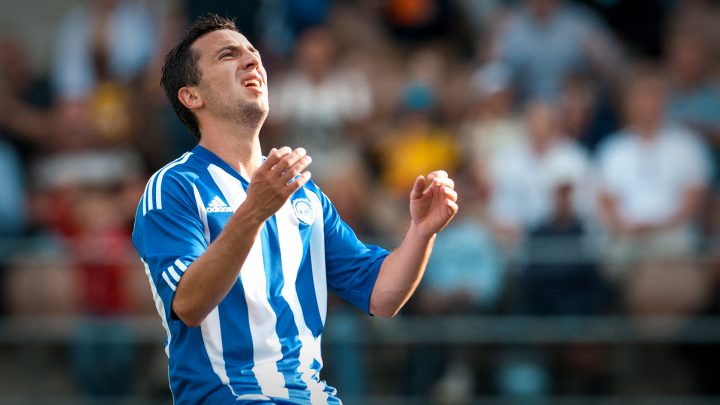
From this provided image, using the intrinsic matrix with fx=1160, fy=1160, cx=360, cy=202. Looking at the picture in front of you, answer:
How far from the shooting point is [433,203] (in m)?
4.78

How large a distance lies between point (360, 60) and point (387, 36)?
1.87ft

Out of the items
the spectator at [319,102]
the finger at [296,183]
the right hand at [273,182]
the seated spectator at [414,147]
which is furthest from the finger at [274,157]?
the spectator at [319,102]

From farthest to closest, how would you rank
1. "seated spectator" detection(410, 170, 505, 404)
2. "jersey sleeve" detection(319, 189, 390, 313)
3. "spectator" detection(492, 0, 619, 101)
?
1. "spectator" detection(492, 0, 619, 101)
2. "seated spectator" detection(410, 170, 505, 404)
3. "jersey sleeve" detection(319, 189, 390, 313)

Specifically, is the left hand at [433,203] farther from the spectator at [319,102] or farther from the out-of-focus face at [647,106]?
the spectator at [319,102]

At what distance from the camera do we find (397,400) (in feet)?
31.7

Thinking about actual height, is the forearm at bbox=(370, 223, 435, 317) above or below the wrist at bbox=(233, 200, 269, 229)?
below

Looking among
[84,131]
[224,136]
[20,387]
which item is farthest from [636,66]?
[224,136]

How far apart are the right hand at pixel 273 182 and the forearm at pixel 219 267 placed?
0.04 metres

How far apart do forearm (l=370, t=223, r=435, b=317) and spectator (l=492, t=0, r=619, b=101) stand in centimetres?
668

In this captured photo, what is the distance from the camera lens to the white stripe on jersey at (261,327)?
4.49 m

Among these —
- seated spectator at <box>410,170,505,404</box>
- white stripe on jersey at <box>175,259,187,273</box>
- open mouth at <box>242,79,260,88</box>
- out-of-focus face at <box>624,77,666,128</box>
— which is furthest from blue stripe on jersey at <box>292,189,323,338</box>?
out-of-focus face at <box>624,77,666,128</box>

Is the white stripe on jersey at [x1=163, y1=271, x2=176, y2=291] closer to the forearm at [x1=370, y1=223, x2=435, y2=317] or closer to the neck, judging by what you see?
the neck

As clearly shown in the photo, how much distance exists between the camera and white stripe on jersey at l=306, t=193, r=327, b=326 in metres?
4.81

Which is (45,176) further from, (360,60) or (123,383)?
(360,60)
